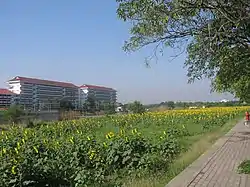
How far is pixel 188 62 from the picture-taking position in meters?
9.62

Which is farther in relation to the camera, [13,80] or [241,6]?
[13,80]

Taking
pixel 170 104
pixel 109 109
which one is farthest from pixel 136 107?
pixel 170 104

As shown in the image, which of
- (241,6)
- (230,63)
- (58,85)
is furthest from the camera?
(58,85)

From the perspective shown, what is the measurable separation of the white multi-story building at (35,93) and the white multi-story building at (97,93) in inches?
514

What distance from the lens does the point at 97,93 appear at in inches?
4966

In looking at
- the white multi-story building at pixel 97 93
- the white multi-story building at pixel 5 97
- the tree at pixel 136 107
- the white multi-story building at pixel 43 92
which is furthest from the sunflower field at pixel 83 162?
the white multi-story building at pixel 97 93

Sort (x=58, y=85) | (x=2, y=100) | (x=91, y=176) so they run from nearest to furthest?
(x=91, y=176) → (x=2, y=100) → (x=58, y=85)

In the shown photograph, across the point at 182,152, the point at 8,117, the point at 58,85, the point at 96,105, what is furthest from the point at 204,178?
the point at 58,85

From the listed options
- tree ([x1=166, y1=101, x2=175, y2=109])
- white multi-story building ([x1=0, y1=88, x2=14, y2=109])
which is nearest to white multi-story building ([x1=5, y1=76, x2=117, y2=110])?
white multi-story building ([x1=0, y1=88, x2=14, y2=109])

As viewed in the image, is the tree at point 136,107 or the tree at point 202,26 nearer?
the tree at point 202,26

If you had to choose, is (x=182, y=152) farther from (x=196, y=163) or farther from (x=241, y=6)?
(x=241, y=6)

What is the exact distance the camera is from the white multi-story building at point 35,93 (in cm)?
9062

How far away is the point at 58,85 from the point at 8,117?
69.5m

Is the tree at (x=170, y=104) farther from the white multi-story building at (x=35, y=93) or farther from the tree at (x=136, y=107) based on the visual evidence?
the white multi-story building at (x=35, y=93)
